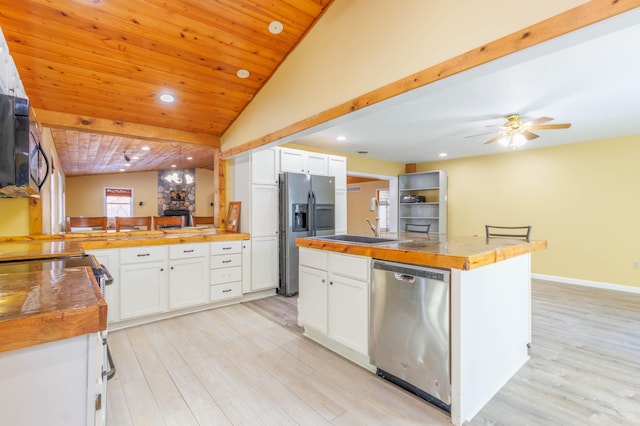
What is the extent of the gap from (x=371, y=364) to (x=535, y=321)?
2201mm

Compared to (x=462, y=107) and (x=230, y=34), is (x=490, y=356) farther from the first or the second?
(x=230, y=34)

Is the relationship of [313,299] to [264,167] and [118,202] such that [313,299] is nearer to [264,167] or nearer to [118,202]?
[264,167]

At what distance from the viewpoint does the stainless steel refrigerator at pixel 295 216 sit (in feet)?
13.3

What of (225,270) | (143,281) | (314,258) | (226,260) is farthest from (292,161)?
(143,281)

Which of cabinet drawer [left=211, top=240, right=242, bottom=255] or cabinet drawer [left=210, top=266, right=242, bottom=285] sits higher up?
cabinet drawer [left=211, top=240, right=242, bottom=255]

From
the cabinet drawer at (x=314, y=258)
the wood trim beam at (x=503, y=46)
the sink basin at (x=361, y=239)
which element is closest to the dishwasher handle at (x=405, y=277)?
the sink basin at (x=361, y=239)

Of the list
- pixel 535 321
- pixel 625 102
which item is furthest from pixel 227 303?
pixel 625 102

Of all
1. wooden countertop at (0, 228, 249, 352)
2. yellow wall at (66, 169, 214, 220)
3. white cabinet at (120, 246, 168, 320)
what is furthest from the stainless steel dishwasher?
yellow wall at (66, 169, 214, 220)

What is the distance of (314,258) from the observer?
2635 mm

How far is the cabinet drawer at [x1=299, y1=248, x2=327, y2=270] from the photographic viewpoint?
254cm

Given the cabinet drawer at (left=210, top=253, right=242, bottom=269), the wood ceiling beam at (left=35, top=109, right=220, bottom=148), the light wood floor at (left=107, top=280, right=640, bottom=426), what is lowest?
the light wood floor at (left=107, top=280, right=640, bottom=426)

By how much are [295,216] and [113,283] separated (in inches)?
85.3

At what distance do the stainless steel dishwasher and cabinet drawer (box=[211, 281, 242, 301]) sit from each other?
215cm

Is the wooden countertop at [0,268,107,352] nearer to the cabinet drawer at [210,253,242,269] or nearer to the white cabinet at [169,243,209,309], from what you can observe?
the white cabinet at [169,243,209,309]
